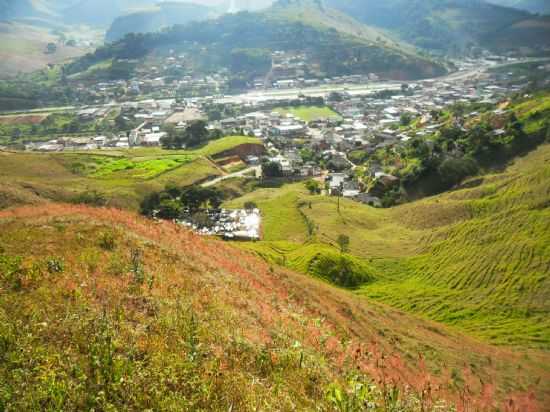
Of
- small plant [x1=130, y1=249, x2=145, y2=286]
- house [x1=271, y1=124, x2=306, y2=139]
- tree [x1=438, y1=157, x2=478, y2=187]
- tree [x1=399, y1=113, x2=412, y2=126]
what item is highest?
small plant [x1=130, y1=249, x2=145, y2=286]

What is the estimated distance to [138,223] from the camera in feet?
47.2

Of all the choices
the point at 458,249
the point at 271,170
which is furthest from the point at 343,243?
the point at 271,170

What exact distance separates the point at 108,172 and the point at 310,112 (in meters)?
63.2

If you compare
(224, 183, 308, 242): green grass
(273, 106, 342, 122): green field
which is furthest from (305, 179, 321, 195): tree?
(273, 106, 342, 122): green field

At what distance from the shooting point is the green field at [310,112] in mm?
105312

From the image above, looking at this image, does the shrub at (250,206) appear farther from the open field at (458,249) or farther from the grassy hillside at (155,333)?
the grassy hillside at (155,333)

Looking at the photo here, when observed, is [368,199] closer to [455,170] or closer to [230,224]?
[455,170]

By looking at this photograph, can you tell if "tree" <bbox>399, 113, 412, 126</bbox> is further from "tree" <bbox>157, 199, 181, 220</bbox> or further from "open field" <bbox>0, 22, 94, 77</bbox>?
"open field" <bbox>0, 22, 94, 77</bbox>

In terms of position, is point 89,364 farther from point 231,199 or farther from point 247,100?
point 247,100

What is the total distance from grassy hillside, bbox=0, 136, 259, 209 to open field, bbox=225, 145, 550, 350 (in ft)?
60.4

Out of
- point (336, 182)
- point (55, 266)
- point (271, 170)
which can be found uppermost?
point (55, 266)

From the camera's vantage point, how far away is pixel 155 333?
6.82 m

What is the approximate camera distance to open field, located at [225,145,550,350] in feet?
84.4

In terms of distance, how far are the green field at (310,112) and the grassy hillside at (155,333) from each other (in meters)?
94.0
